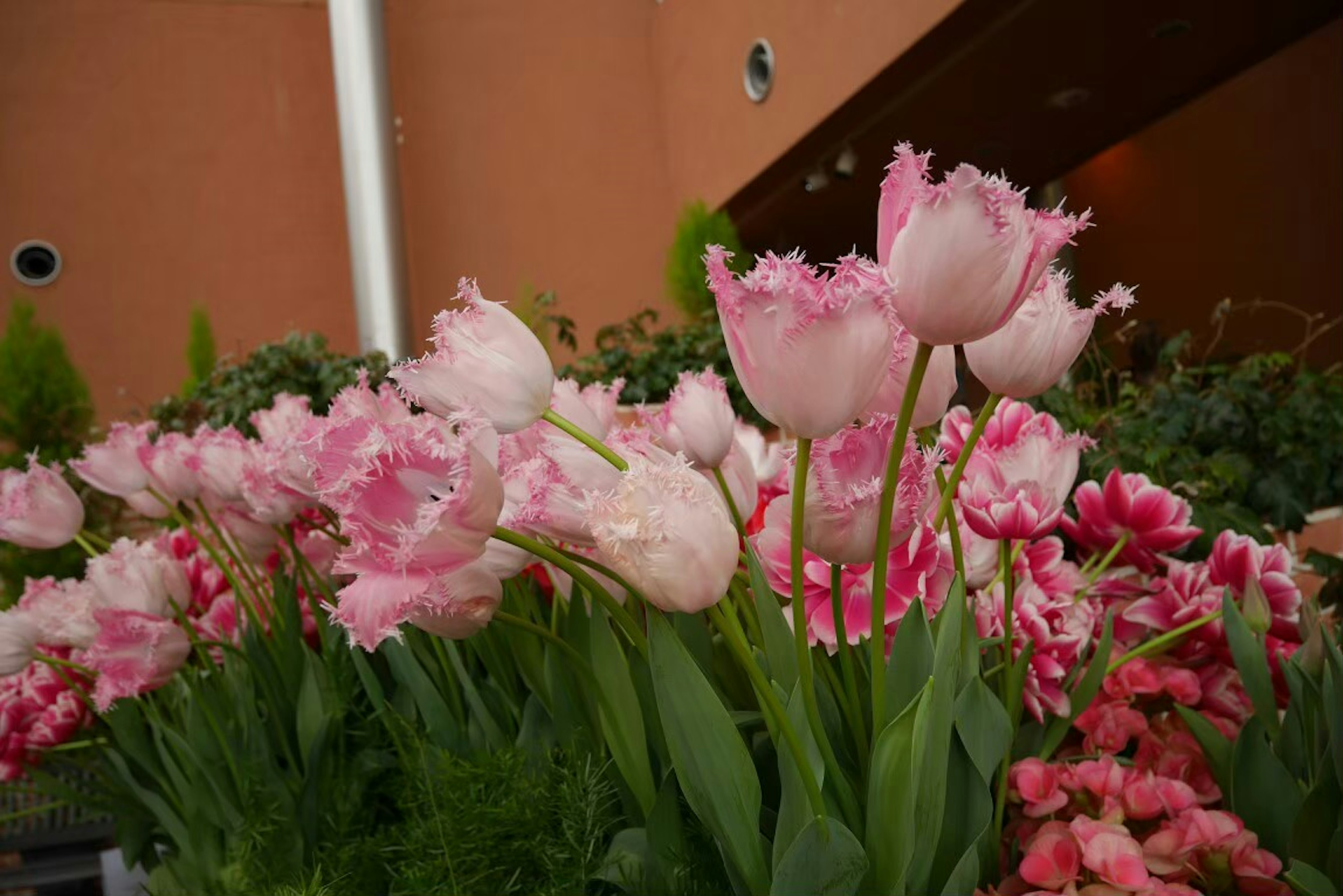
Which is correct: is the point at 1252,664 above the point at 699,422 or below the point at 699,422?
below

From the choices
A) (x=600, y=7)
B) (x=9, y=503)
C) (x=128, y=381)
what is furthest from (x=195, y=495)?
(x=600, y=7)

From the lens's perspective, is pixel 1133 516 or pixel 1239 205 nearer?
pixel 1133 516

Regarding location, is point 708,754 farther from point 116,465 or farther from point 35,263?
point 35,263

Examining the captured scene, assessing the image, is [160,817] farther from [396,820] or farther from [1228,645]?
[1228,645]

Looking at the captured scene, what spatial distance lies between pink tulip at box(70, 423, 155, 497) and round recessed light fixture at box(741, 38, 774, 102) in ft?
15.5

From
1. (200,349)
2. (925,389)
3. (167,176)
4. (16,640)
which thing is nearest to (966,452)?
(925,389)

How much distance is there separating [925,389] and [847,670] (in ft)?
0.41

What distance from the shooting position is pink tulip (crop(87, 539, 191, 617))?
0.77 meters

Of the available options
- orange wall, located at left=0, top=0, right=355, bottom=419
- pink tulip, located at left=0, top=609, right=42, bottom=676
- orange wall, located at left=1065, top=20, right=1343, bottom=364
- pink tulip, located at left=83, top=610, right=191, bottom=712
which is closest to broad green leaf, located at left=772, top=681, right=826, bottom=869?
pink tulip, located at left=83, top=610, right=191, bottom=712

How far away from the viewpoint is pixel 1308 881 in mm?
430

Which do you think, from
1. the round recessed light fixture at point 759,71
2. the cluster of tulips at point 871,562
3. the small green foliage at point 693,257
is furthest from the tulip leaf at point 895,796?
the round recessed light fixture at point 759,71

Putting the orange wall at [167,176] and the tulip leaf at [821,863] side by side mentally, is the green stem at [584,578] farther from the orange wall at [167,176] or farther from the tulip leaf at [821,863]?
the orange wall at [167,176]

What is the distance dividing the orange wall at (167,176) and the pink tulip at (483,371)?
555 cm

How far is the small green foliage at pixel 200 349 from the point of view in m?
4.96
